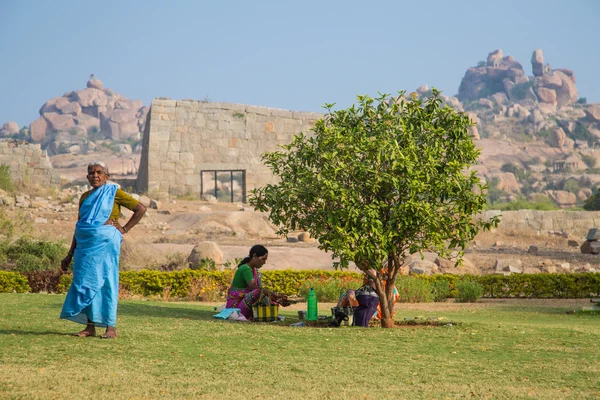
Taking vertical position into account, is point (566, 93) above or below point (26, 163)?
above

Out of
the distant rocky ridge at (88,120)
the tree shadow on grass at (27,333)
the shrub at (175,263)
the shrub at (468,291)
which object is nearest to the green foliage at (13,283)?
the shrub at (175,263)

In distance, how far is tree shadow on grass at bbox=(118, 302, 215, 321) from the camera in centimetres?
844

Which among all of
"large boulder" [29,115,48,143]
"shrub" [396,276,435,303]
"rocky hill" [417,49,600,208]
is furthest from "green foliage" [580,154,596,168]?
"shrub" [396,276,435,303]

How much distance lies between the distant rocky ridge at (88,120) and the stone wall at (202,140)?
73.9 metres

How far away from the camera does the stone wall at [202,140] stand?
2575 centimetres

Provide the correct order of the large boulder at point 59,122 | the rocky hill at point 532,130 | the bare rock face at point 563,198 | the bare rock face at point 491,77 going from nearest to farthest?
the bare rock face at point 563,198
the rocky hill at point 532,130
the large boulder at point 59,122
the bare rock face at point 491,77

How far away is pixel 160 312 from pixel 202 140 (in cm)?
1808

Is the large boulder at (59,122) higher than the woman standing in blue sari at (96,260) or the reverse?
higher

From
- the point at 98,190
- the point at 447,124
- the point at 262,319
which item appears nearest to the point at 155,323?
the point at 262,319

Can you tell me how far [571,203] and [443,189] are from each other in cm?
6028

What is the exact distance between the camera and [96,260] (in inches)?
237

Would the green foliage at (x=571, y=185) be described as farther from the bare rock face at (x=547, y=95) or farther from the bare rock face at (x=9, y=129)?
the bare rock face at (x=9, y=129)

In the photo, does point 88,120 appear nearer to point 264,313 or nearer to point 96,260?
point 264,313

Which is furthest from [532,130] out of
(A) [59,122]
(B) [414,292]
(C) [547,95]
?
(B) [414,292]
